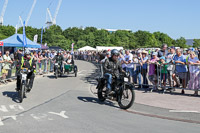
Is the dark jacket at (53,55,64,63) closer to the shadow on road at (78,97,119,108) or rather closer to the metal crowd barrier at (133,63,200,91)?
the metal crowd barrier at (133,63,200,91)

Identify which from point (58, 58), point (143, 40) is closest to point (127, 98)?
point (58, 58)

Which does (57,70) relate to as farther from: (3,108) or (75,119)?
(75,119)

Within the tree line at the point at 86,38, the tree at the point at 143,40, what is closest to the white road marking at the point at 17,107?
the tree line at the point at 86,38

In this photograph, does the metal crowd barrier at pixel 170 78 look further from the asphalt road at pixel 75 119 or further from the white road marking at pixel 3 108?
the white road marking at pixel 3 108

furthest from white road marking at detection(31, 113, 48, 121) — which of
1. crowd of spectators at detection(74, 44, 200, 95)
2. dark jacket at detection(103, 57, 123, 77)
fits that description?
crowd of spectators at detection(74, 44, 200, 95)

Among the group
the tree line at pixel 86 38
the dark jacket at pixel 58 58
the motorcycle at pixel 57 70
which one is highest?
the tree line at pixel 86 38

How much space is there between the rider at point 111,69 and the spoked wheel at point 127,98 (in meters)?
0.48

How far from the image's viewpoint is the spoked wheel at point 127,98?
25.1 feet

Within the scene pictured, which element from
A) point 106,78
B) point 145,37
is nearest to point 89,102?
point 106,78

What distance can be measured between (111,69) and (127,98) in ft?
3.61

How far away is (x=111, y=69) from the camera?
845cm

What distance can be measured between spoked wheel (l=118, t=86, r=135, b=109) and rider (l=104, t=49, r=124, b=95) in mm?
476

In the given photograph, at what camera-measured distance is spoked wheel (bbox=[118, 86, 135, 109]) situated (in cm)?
766

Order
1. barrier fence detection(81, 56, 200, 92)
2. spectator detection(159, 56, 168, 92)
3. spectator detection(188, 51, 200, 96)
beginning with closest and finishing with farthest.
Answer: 1. spectator detection(188, 51, 200, 96)
2. barrier fence detection(81, 56, 200, 92)
3. spectator detection(159, 56, 168, 92)
